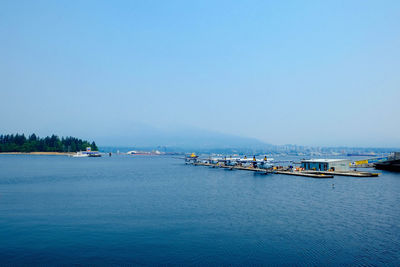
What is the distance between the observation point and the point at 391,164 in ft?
351

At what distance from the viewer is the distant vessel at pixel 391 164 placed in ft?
344

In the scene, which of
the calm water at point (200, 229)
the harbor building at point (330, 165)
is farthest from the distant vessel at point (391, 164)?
the calm water at point (200, 229)

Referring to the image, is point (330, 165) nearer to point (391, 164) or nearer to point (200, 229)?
point (391, 164)

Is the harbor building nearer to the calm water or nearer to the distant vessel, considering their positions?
the distant vessel

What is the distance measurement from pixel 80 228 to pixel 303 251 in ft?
65.9

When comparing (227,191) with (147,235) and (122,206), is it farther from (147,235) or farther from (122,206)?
(147,235)

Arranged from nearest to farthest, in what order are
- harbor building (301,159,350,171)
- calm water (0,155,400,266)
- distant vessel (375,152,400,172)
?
calm water (0,155,400,266), harbor building (301,159,350,171), distant vessel (375,152,400,172)

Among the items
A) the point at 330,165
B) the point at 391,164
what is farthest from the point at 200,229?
the point at 391,164

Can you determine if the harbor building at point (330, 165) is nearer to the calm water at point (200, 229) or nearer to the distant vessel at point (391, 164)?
the distant vessel at point (391, 164)

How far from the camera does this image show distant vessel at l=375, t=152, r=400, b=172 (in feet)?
344

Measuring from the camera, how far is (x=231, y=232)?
29781mm

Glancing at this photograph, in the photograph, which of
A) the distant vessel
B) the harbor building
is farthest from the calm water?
the distant vessel

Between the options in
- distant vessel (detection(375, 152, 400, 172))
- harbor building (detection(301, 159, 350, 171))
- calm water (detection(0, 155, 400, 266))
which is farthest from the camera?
distant vessel (detection(375, 152, 400, 172))

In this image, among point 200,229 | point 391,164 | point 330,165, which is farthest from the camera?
point 391,164
